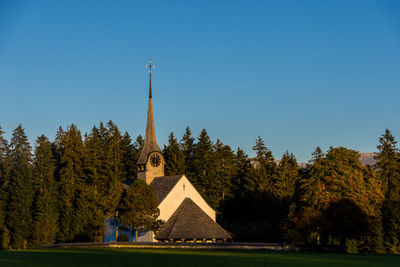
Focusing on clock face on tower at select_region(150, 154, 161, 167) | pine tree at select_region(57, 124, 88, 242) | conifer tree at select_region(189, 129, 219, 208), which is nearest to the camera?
clock face on tower at select_region(150, 154, 161, 167)

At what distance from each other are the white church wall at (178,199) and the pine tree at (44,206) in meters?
20.7

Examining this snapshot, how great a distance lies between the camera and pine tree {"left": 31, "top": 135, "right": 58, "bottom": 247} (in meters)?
76.6

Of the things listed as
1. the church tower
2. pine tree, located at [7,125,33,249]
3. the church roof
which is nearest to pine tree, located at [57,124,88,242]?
pine tree, located at [7,125,33,249]

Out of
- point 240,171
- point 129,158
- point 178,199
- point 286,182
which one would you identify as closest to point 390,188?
Result: point 286,182

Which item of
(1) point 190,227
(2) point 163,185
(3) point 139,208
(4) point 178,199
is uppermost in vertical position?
(2) point 163,185

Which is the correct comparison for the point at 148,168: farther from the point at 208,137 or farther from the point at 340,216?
the point at 340,216

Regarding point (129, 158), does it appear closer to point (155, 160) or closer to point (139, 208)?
point (155, 160)

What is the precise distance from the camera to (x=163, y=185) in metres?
71.0

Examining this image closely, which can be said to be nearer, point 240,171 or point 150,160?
point 150,160

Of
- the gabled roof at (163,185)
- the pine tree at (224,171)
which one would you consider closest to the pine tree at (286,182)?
the pine tree at (224,171)

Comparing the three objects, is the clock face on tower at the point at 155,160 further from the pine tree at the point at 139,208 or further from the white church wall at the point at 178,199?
the pine tree at the point at 139,208

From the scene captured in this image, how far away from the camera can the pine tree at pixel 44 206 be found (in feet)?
251

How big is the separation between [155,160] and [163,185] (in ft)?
17.5

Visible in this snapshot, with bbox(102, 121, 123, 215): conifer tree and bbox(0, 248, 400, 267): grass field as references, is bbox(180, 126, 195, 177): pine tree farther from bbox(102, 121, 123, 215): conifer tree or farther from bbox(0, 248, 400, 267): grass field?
bbox(0, 248, 400, 267): grass field
